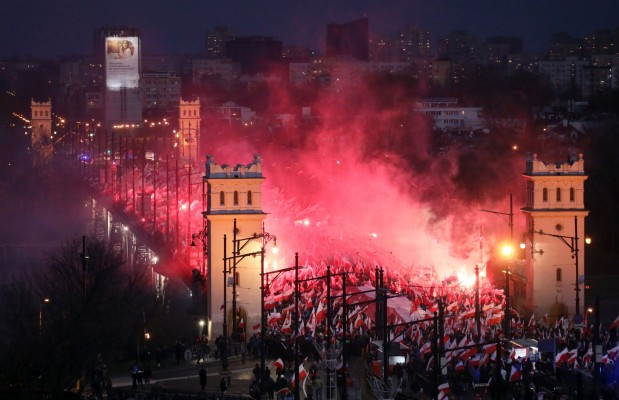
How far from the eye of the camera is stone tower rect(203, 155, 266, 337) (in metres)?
38.5

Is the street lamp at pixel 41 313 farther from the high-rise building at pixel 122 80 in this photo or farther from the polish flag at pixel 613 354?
the high-rise building at pixel 122 80

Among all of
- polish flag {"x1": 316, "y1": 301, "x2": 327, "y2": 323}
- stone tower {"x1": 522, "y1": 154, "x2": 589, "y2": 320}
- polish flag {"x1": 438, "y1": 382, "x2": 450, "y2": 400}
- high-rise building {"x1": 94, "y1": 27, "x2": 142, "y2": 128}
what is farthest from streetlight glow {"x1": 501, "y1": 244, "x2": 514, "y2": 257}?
high-rise building {"x1": 94, "y1": 27, "x2": 142, "y2": 128}

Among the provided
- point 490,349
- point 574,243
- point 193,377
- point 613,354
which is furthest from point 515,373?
point 574,243

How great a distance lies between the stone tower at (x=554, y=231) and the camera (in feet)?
129

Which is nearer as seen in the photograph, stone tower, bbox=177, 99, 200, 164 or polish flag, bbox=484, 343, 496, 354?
polish flag, bbox=484, 343, 496, 354

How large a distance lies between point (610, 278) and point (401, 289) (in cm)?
1056

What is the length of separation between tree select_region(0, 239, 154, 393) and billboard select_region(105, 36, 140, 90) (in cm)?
9627

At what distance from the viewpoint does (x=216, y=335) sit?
1496 inches

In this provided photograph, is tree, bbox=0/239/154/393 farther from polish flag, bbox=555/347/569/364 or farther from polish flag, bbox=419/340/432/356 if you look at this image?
polish flag, bbox=555/347/569/364

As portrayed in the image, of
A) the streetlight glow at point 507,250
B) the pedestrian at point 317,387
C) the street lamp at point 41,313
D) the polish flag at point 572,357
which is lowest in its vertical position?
the pedestrian at point 317,387

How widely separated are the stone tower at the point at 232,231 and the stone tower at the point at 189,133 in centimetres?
4156

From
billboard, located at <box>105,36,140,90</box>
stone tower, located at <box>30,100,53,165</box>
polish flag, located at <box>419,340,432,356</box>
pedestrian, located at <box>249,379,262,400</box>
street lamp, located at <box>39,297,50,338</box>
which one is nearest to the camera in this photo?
pedestrian, located at <box>249,379,262,400</box>

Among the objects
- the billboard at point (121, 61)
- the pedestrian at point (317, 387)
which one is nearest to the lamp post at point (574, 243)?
the pedestrian at point (317, 387)

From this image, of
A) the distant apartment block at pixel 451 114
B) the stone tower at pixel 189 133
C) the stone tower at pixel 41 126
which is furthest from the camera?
the stone tower at pixel 41 126
